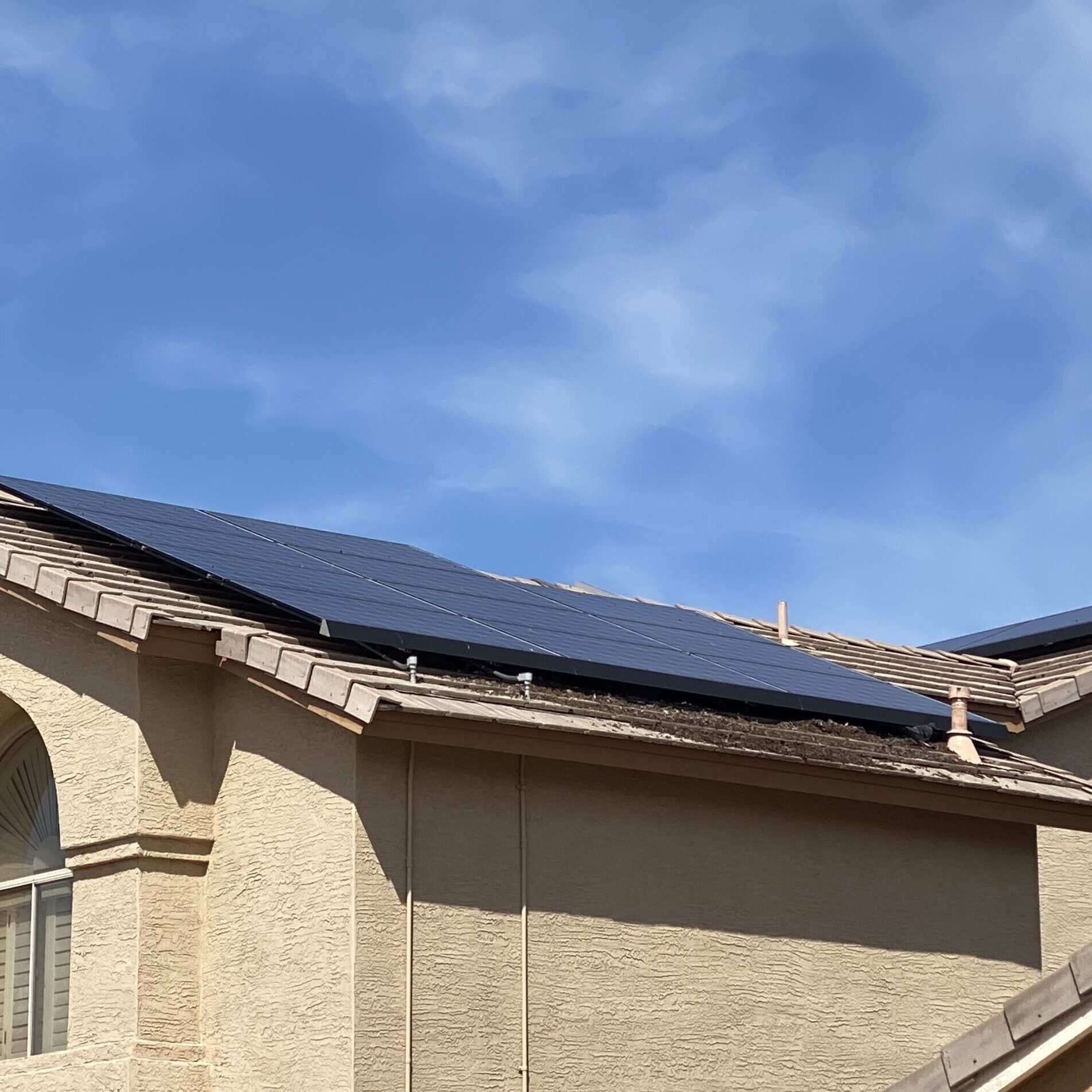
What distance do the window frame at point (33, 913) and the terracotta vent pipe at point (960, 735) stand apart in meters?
6.80

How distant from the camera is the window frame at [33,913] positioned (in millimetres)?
12570

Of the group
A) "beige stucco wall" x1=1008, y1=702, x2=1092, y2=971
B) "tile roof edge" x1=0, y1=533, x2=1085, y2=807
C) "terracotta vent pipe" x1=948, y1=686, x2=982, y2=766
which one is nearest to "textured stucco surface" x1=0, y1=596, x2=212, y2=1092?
"tile roof edge" x1=0, y1=533, x2=1085, y2=807

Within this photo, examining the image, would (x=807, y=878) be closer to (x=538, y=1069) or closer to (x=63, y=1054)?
(x=538, y=1069)

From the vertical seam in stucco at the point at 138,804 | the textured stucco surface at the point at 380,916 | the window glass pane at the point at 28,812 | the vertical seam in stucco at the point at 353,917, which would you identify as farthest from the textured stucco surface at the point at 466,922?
the window glass pane at the point at 28,812

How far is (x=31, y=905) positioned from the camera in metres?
12.9

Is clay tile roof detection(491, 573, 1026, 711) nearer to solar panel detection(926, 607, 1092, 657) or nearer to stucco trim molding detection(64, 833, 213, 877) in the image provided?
solar panel detection(926, 607, 1092, 657)

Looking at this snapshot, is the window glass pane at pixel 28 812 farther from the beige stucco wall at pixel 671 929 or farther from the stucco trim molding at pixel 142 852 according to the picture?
the beige stucco wall at pixel 671 929

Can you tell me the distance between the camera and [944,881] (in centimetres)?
1381

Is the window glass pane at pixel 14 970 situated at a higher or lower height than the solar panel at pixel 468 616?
lower

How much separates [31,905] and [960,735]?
719 centimetres

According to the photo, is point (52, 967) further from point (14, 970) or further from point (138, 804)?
point (138, 804)

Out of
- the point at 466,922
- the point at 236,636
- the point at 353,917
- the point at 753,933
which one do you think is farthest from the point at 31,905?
the point at 753,933

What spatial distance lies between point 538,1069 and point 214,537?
512 centimetres

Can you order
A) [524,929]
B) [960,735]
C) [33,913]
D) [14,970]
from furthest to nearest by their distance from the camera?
1. [960,735]
2. [14,970]
3. [33,913]
4. [524,929]
